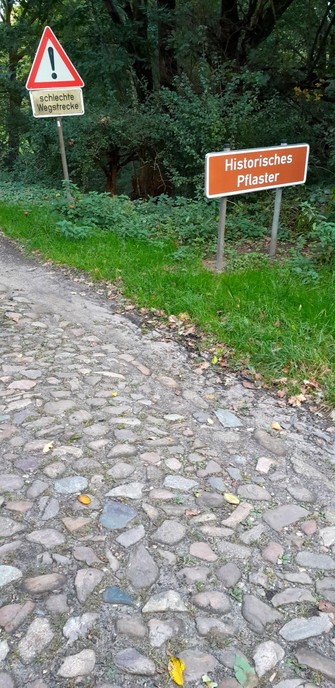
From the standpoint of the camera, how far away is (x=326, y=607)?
7.32 ft

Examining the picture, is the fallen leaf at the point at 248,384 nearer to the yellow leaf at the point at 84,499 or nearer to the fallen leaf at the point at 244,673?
the yellow leaf at the point at 84,499

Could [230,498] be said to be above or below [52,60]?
below

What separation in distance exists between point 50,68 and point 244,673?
7.48 m

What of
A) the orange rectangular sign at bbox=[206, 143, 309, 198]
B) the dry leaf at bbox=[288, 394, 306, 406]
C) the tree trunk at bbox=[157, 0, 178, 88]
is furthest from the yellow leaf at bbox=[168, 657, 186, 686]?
the tree trunk at bbox=[157, 0, 178, 88]

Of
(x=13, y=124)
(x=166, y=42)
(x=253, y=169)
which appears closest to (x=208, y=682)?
(x=253, y=169)

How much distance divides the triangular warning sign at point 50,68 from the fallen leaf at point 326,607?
7133 millimetres

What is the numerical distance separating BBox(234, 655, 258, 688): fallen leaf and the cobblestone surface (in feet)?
0.10

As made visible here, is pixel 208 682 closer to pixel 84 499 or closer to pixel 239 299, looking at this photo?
pixel 84 499

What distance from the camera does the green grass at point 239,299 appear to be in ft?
14.1

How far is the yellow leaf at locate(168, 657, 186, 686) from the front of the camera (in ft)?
6.22

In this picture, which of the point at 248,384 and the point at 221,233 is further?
the point at 221,233

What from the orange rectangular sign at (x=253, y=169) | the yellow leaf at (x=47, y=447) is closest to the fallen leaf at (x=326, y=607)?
the yellow leaf at (x=47, y=447)

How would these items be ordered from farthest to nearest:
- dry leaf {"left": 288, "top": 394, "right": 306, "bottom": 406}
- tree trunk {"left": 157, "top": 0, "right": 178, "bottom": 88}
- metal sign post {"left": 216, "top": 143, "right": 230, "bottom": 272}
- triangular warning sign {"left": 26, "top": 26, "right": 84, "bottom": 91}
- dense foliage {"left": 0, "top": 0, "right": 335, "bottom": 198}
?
tree trunk {"left": 157, "top": 0, "right": 178, "bottom": 88}, dense foliage {"left": 0, "top": 0, "right": 335, "bottom": 198}, triangular warning sign {"left": 26, "top": 26, "right": 84, "bottom": 91}, metal sign post {"left": 216, "top": 143, "right": 230, "bottom": 272}, dry leaf {"left": 288, "top": 394, "right": 306, "bottom": 406}

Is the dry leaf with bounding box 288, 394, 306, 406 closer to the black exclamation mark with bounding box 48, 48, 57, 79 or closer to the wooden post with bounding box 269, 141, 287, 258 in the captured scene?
the wooden post with bounding box 269, 141, 287, 258
